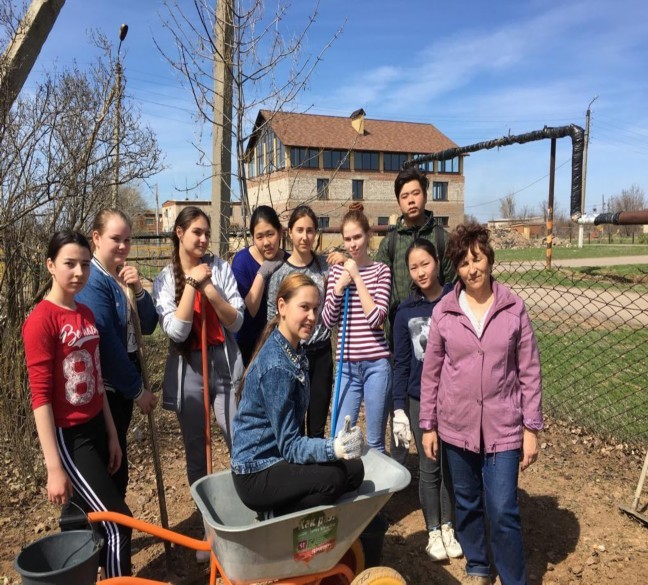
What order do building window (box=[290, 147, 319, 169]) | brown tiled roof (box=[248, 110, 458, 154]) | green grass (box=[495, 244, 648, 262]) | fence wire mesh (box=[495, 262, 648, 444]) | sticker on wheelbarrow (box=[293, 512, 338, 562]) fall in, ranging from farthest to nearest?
brown tiled roof (box=[248, 110, 458, 154]), green grass (box=[495, 244, 648, 262]), building window (box=[290, 147, 319, 169]), fence wire mesh (box=[495, 262, 648, 444]), sticker on wheelbarrow (box=[293, 512, 338, 562])

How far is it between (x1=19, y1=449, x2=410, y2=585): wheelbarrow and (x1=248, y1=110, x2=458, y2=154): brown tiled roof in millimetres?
35074

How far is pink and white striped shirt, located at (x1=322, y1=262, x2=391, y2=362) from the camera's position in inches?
121

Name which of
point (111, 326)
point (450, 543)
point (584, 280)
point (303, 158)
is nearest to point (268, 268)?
point (111, 326)

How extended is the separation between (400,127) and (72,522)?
4616cm

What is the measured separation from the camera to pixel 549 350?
680cm

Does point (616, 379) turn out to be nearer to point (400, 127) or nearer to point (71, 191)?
point (71, 191)

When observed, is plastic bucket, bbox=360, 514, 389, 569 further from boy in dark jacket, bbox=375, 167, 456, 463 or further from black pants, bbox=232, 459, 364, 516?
boy in dark jacket, bbox=375, 167, 456, 463

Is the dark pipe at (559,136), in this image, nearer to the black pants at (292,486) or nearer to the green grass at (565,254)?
the black pants at (292,486)

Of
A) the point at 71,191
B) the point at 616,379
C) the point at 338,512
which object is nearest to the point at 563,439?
the point at 616,379

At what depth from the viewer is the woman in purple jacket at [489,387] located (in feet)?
7.82

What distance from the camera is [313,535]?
6.59ft

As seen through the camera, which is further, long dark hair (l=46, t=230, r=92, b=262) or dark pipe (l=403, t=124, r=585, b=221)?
dark pipe (l=403, t=124, r=585, b=221)

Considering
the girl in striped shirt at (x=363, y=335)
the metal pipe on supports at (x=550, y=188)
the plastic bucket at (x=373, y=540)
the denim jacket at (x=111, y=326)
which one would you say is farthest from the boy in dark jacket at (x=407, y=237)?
the metal pipe on supports at (x=550, y=188)

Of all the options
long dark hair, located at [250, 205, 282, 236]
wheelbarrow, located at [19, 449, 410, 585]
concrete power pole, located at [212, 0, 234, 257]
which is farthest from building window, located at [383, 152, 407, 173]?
wheelbarrow, located at [19, 449, 410, 585]
